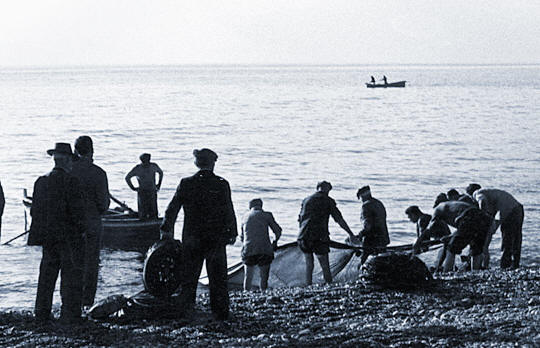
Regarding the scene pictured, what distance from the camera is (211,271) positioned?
898cm

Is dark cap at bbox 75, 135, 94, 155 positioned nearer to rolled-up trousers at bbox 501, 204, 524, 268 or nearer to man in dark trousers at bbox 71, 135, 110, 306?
man in dark trousers at bbox 71, 135, 110, 306

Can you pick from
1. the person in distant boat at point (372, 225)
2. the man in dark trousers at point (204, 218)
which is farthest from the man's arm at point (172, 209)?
the person in distant boat at point (372, 225)

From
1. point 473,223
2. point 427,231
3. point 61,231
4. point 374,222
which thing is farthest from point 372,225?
point 61,231

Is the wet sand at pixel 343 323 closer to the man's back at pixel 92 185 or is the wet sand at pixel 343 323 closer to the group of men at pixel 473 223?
the group of men at pixel 473 223

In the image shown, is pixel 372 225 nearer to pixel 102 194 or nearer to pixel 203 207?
pixel 203 207

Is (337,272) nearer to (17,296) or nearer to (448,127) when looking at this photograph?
(17,296)

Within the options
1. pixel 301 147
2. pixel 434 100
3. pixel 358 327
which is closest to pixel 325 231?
pixel 358 327

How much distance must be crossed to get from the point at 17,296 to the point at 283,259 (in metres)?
5.58

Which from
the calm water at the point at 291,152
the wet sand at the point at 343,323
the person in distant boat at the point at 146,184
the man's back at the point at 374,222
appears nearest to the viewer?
the wet sand at the point at 343,323

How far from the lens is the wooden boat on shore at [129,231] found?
19281mm

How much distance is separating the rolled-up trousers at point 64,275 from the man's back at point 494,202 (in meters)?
6.01

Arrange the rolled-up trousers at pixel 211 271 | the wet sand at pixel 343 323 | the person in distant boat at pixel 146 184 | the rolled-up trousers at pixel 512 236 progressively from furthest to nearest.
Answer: the person in distant boat at pixel 146 184 < the rolled-up trousers at pixel 512 236 < the rolled-up trousers at pixel 211 271 < the wet sand at pixel 343 323

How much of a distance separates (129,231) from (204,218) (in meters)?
10.8

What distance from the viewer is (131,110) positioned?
303 feet
